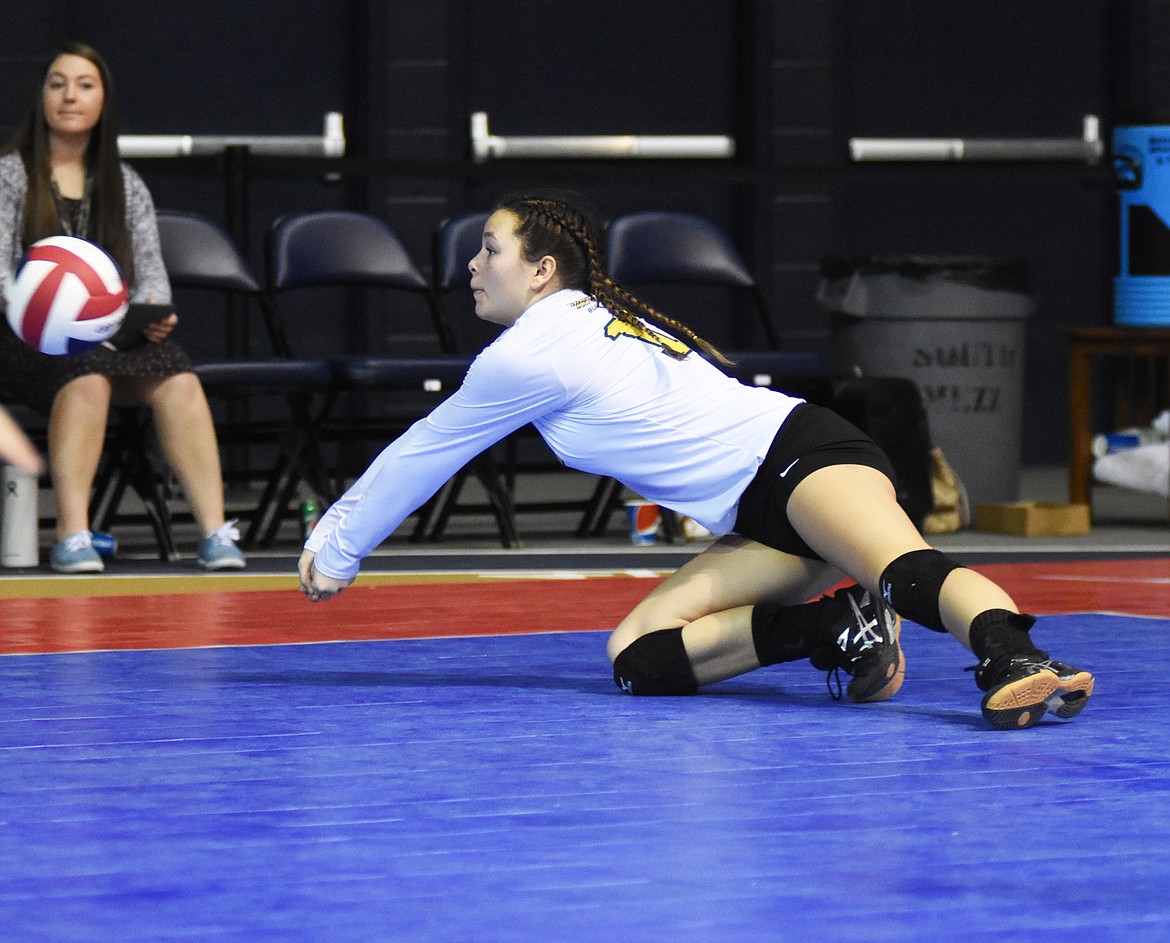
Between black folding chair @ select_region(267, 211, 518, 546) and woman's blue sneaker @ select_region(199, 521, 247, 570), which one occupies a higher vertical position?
black folding chair @ select_region(267, 211, 518, 546)

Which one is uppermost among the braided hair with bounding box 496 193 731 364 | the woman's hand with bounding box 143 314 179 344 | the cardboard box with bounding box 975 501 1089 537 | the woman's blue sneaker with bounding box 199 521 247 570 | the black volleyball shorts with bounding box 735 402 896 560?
the braided hair with bounding box 496 193 731 364

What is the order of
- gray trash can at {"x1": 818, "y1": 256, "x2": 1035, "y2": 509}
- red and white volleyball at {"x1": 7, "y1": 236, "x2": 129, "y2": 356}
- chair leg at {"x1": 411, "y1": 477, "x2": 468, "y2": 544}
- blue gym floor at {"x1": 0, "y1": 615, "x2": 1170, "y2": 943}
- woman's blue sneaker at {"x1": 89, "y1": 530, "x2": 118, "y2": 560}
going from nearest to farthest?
blue gym floor at {"x1": 0, "y1": 615, "x2": 1170, "y2": 943} < red and white volleyball at {"x1": 7, "y1": 236, "x2": 129, "y2": 356} < woman's blue sneaker at {"x1": 89, "y1": 530, "x2": 118, "y2": 560} < chair leg at {"x1": 411, "y1": 477, "x2": 468, "y2": 544} < gray trash can at {"x1": 818, "y1": 256, "x2": 1035, "y2": 509}

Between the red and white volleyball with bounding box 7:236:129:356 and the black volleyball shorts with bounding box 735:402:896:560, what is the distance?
6.15 feet

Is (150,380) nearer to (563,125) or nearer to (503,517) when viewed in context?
(503,517)

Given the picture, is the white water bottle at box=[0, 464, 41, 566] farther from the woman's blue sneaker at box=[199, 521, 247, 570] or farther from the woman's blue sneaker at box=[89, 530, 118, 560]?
the woman's blue sneaker at box=[199, 521, 247, 570]

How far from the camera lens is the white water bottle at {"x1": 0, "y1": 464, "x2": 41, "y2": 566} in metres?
5.44

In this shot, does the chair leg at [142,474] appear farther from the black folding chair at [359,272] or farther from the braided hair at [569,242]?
the braided hair at [569,242]

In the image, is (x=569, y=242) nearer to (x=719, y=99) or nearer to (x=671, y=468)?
(x=671, y=468)

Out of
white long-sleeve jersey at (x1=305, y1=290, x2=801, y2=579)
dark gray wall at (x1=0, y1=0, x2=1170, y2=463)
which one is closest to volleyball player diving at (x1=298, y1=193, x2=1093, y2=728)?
white long-sleeve jersey at (x1=305, y1=290, x2=801, y2=579)

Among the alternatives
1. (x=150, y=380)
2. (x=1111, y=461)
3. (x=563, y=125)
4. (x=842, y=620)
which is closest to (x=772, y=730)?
(x=842, y=620)

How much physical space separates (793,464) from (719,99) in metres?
6.19

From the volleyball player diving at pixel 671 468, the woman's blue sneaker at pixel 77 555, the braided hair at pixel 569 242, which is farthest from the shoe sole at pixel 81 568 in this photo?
the braided hair at pixel 569 242

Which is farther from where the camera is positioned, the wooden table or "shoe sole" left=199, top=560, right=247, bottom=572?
the wooden table

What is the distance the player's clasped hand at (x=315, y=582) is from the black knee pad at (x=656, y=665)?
0.49 m
